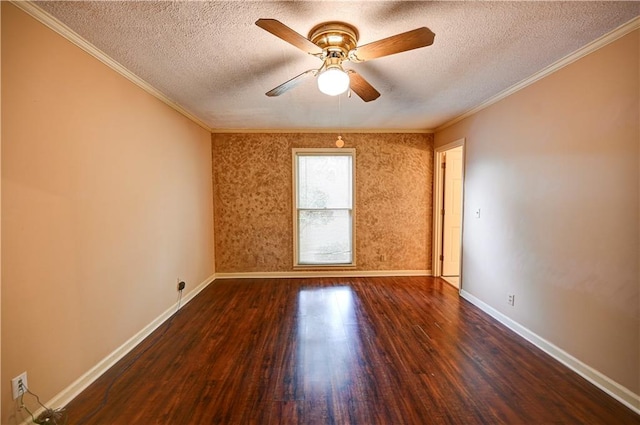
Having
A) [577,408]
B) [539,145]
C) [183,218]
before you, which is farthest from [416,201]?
[183,218]

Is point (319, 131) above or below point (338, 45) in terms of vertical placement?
above

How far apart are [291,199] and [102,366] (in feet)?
9.96

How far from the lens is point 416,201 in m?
4.54

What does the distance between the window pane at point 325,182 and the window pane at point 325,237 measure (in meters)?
0.17

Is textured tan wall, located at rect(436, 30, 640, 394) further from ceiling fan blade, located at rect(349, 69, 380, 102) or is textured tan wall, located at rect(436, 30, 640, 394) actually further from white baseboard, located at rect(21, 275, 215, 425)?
white baseboard, located at rect(21, 275, 215, 425)

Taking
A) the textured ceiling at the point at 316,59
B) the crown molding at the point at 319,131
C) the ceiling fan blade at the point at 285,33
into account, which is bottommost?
the ceiling fan blade at the point at 285,33

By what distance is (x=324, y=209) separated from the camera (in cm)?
457

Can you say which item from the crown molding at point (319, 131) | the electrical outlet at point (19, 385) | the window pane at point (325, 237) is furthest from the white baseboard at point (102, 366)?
the crown molding at point (319, 131)

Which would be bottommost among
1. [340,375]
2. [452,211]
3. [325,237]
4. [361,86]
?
[340,375]

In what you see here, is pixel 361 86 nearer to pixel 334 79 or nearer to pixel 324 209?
pixel 334 79

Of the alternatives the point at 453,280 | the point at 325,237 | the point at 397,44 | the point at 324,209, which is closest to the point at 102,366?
the point at 397,44

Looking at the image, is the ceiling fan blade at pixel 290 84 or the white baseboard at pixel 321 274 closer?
the ceiling fan blade at pixel 290 84

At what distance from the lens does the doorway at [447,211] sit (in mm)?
4395

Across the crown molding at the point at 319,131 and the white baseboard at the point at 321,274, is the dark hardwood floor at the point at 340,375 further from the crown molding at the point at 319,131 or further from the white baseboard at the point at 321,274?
the crown molding at the point at 319,131
